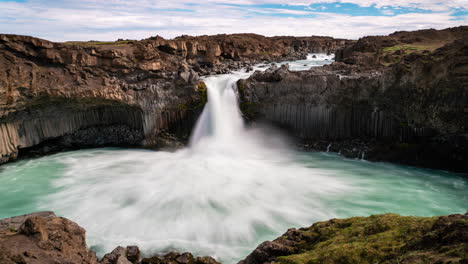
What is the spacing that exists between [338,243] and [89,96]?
2044cm

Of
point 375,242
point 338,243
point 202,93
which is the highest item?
point 202,93

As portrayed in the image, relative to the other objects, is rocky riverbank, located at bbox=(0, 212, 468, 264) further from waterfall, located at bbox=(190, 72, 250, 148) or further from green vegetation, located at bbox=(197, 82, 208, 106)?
green vegetation, located at bbox=(197, 82, 208, 106)

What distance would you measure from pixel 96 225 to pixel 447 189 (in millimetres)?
17320

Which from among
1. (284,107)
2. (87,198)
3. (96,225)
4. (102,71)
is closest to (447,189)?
(284,107)

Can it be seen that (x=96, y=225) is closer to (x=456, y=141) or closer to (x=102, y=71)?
(x=102, y=71)

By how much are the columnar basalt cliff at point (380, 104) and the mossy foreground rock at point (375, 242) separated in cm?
1382

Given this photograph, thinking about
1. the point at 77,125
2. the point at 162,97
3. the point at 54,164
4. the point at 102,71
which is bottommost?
the point at 54,164

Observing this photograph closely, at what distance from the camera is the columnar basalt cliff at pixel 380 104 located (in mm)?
18297

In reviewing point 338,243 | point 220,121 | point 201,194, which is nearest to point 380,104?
point 220,121

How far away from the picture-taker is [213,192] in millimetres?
16062

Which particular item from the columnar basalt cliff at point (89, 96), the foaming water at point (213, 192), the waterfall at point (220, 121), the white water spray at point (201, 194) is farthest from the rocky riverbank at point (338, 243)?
the columnar basalt cliff at point (89, 96)

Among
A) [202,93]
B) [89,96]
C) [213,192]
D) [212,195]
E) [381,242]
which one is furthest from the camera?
[202,93]

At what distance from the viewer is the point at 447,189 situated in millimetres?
16797

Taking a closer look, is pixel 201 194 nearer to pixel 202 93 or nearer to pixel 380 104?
pixel 202 93
